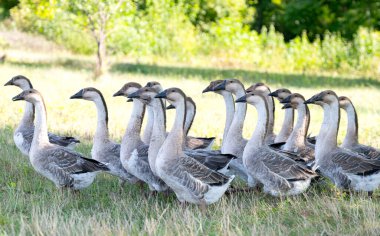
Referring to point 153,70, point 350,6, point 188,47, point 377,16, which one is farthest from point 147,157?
point 350,6

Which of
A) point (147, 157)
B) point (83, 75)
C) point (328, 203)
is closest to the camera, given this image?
point (328, 203)

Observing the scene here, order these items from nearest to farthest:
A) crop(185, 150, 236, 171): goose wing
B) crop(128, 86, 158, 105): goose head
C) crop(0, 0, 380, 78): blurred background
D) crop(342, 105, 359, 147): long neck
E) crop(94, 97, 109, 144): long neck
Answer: crop(185, 150, 236, 171): goose wing, crop(128, 86, 158, 105): goose head, crop(94, 97, 109, 144): long neck, crop(342, 105, 359, 147): long neck, crop(0, 0, 380, 78): blurred background

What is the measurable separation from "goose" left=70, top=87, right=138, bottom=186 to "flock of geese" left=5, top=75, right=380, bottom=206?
1 cm

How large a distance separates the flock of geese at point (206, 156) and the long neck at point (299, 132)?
1 centimetres

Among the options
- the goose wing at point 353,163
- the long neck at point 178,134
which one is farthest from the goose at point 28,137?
the goose wing at point 353,163

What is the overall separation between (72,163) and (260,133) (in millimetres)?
2136

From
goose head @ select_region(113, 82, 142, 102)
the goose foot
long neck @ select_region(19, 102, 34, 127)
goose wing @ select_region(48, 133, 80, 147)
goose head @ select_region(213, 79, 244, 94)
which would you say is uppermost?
goose head @ select_region(213, 79, 244, 94)

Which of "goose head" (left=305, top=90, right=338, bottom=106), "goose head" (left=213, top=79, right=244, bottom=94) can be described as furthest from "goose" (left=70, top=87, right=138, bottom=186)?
"goose head" (left=305, top=90, right=338, bottom=106)

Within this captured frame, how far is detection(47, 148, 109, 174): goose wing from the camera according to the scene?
24.5 ft

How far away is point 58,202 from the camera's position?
23.4 ft

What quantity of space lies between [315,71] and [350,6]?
10436 mm

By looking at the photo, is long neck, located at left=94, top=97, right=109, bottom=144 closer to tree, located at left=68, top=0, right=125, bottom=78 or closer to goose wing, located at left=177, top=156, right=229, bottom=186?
goose wing, located at left=177, top=156, right=229, bottom=186

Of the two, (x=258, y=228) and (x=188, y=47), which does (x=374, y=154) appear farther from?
(x=188, y=47)

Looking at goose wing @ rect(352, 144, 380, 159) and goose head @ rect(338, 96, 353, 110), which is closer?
goose wing @ rect(352, 144, 380, 159)
